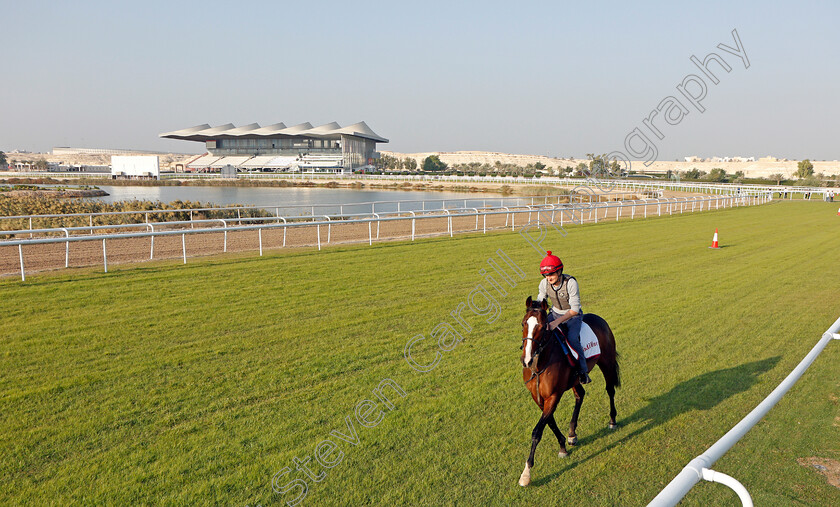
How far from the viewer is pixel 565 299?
15.6 feet

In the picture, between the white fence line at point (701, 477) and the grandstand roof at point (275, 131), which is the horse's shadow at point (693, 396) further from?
the grandstand roof at point (275, 131)

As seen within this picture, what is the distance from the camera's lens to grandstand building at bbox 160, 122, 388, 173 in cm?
12181

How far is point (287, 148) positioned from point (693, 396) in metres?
129

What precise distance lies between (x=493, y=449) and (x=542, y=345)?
41.5 inches

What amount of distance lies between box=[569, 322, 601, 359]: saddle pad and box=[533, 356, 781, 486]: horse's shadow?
29.0 inches

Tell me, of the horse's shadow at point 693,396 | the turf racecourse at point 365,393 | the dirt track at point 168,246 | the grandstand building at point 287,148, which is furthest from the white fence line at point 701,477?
the grandstand building at point 287,148

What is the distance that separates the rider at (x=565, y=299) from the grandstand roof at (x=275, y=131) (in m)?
122

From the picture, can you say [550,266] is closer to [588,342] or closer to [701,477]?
[588,342]

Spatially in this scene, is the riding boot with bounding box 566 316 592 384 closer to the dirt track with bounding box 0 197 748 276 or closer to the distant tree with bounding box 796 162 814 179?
the dirt track with bounding box 0 197 748 276

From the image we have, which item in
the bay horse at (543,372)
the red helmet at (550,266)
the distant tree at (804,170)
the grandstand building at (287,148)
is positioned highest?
the grandstand building at (287,148)

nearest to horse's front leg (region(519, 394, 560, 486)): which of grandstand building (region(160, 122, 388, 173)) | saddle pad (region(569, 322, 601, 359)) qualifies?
saddle pad (region(569, 322, 601, 359))

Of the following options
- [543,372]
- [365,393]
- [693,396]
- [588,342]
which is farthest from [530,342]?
[693,396]

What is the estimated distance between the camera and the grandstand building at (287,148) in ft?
400

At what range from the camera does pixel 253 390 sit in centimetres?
566
